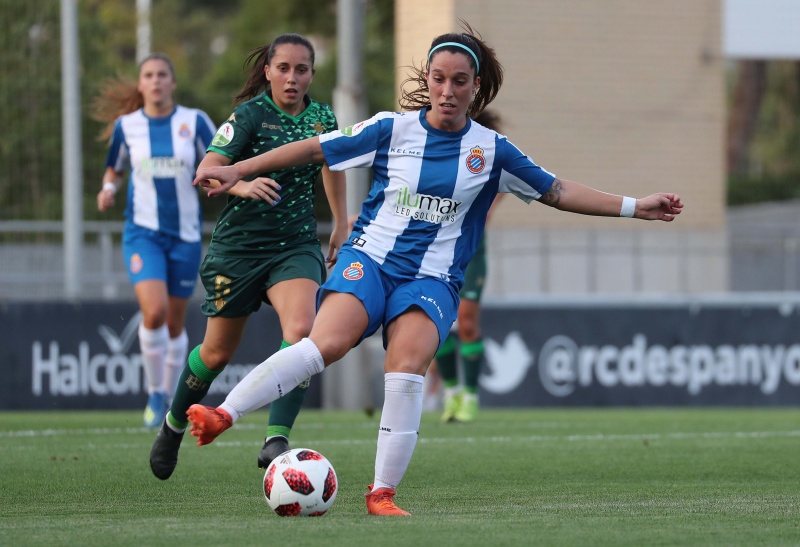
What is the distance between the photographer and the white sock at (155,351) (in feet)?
32.1

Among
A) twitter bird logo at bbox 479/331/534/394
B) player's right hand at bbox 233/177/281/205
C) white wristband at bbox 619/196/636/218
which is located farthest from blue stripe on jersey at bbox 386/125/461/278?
twitter bird logo at bbox 479/331/534/394

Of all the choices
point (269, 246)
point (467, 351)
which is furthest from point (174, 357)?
point (269, 246)

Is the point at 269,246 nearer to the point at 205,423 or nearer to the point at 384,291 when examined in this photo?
the point at 384,291

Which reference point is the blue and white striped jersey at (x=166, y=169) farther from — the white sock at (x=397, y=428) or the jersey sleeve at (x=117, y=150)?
the white sock at (x=397, y=428)

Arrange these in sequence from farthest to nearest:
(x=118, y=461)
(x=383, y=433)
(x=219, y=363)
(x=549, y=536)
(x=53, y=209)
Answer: (x=53, y=209) < (x=118, y=461) < (x=219, y=363) < (x=383, y=433) < (x=549, y=536)

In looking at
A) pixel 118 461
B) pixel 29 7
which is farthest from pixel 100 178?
pixel 118 461

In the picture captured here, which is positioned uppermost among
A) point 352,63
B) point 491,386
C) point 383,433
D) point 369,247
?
point 352,63

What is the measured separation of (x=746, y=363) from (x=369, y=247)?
10285mm

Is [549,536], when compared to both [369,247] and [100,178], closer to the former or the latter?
[369,247]

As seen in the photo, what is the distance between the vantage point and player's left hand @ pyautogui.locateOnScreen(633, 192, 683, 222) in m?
5.61

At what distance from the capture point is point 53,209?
16.8m

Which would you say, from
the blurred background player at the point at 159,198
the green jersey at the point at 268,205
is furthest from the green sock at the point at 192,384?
the blurred background player at the point at 159,198

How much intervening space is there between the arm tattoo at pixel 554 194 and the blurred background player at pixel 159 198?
14.4 feet

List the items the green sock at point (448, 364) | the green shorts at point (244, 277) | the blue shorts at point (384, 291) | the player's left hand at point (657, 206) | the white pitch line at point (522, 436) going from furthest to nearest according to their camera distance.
Answer: the green sock at point (448, 364)
the white pitch line at point (522, 436)
the green shorts at point (244, 277)
the player's left hand at point (657, 206)
the blue shorts at point (384, 291)
